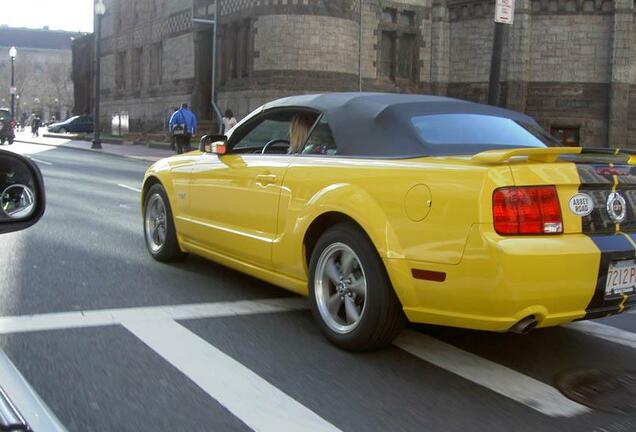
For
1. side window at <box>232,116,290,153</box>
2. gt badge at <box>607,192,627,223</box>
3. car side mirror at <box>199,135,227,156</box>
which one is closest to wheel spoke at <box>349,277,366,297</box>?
gt badge at <box>607,192,627,223</box>

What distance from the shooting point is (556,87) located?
96.2 ft

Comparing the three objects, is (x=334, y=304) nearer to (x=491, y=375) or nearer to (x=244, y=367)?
(x=244, y=367)

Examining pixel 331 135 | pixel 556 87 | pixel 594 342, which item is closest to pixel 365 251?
pixel 331 135

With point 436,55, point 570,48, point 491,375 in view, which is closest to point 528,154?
point 491,375

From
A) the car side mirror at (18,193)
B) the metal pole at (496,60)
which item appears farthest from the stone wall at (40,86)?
the car side mirror at (18,193)

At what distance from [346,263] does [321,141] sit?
98 cm

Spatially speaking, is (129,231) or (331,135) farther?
(129,231)

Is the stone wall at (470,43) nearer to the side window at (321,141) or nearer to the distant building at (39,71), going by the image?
the side window at (321,141)

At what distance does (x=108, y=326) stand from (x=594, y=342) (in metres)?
3.21

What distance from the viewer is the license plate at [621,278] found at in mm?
3637

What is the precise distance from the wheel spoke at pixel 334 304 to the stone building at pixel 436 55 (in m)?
24.5

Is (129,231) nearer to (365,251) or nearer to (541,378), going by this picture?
(365,251)

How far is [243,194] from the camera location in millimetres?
5121

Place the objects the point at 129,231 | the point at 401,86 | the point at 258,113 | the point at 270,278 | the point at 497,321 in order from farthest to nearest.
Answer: the point at 401,86
the point at 129,231
the point at 258,113
the point at 270,278
the point at 497,321
